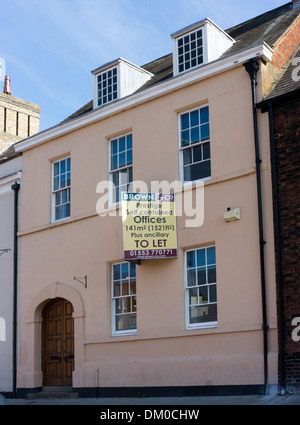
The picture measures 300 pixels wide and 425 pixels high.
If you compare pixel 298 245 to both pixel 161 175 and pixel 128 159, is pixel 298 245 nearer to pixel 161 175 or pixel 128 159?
pixel 161 175

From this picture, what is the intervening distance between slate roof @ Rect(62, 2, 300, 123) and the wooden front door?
243 inches

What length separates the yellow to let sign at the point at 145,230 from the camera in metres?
15.1

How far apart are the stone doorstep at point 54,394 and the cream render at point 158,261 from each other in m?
0.31

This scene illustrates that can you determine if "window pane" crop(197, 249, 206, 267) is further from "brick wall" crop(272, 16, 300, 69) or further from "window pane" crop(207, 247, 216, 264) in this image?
"brick wall" crop(272, 16, 300, 69)

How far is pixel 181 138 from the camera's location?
15.9 m

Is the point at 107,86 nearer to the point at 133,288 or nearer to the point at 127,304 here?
the point at 133,288

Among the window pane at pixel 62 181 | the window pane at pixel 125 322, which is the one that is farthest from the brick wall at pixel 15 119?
the window pane at pixel 125 322

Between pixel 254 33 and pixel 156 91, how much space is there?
3.40 metres

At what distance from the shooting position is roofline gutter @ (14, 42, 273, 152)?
14625mm

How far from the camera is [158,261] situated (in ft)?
50.8

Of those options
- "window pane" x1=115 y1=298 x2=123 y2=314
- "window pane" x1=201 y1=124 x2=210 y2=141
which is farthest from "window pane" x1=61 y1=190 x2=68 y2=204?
"window pane" x1=201 y1=124 x2=210 y2=141

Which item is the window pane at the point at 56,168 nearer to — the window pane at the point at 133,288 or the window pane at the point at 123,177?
the window pane at the point at 123,177

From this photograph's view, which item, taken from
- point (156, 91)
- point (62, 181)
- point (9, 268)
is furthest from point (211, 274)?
point (9, 268)
